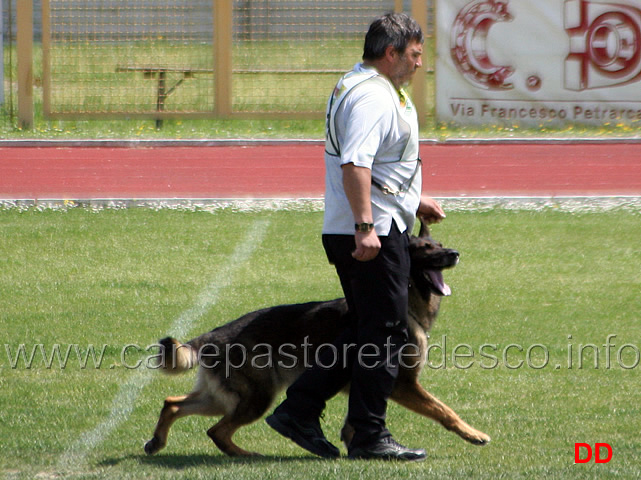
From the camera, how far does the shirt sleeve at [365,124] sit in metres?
4.20

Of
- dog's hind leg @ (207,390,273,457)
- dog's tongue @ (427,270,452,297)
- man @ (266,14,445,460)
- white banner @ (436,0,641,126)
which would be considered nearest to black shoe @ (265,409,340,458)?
man @ (266,14,445,460)

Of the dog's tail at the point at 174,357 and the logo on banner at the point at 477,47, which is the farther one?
the logo on banner at the point at 477,47

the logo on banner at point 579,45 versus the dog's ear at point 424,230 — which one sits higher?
the logo on banner at point 579,45

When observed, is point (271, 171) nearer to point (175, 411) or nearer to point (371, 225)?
point (175, 411)

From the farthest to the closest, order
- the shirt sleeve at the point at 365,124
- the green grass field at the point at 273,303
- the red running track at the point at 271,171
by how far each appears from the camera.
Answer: the red running track at the point at 271,171 → the green grass field at the point at 273,303 → the shirt sleeve at the point at 365,124

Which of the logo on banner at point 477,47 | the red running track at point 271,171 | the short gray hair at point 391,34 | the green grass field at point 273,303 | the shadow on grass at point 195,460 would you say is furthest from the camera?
the logo on banner at point 477,47

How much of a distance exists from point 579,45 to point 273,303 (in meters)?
12.5

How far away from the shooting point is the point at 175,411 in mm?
4797

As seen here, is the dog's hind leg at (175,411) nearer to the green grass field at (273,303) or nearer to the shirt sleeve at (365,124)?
the green grass field at (273,303)

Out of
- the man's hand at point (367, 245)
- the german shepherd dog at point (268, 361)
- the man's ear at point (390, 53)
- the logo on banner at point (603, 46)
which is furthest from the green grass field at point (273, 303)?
the logo on banner at point (603, 46)

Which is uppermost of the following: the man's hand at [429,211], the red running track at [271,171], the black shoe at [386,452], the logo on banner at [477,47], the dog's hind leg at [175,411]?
the logo on banner at [477,47]

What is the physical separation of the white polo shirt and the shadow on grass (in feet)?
3.57

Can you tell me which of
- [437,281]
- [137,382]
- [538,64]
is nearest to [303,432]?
[437,281]

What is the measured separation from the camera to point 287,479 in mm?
4098
